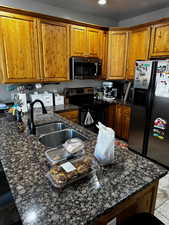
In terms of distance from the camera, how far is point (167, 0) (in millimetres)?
2658

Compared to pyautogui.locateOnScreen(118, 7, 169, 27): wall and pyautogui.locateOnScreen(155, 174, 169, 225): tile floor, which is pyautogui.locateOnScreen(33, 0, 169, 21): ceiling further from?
pyautogui.locateOnScreen(155, 174, 169, 225): tile floor

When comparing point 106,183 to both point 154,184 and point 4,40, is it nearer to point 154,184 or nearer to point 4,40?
point 154,184

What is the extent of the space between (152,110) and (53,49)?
2044 millimetres

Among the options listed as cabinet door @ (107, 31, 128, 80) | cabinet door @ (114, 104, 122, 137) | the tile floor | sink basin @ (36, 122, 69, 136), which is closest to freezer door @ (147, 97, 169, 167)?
the tile floor

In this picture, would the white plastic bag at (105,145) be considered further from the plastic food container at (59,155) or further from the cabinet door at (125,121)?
the cabinet door at (125,121)

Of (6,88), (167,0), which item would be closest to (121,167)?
(6,88)

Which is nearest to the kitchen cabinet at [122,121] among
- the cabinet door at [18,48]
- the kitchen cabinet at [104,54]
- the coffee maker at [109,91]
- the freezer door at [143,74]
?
the coffee maker at [109,91]

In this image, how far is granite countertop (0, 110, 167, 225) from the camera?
677 millimetres

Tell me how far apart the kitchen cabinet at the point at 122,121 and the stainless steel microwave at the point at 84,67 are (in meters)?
0.91

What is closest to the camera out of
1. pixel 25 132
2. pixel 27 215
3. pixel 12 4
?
pixel 27 215

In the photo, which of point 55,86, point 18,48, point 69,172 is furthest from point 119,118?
point 69,172

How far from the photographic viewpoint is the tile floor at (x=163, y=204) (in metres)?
1.69

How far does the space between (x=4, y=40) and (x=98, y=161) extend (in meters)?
2.34

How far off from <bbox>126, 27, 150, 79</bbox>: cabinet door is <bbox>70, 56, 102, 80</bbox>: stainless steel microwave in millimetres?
666
